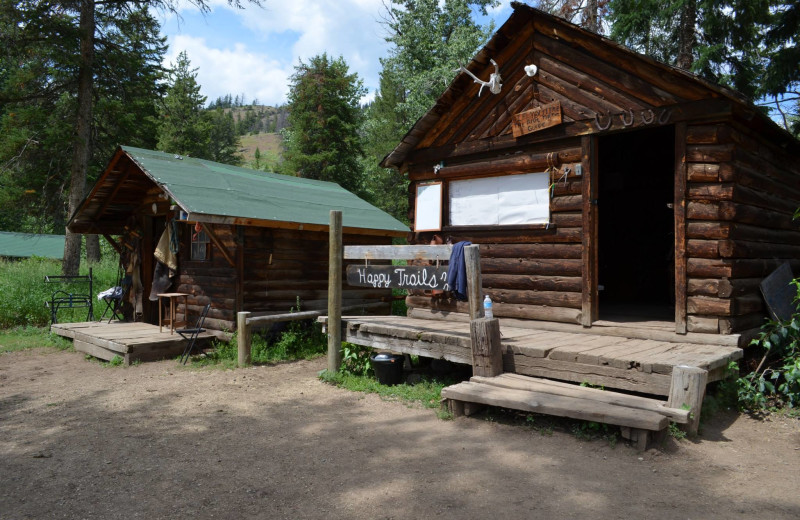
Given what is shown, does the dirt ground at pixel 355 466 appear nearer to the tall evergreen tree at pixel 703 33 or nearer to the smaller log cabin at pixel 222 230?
the smaller log cabin at pixel 222 230

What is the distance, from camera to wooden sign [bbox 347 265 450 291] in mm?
7043

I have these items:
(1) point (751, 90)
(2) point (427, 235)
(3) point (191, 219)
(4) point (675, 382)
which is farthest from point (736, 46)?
(3) point (191, 219)

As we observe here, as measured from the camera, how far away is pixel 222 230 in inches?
441

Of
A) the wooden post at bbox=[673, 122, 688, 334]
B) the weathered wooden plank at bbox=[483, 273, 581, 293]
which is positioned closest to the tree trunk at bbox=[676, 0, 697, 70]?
the wooden post at bbox=[673, 122, 688, 334]

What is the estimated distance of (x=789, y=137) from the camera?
25.6 feet

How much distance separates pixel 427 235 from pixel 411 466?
541 centimetres

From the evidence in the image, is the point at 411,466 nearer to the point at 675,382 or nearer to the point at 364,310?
the point at 675,382

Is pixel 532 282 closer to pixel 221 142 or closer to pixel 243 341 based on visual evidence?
pixel 243 341

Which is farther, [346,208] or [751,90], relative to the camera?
[751,90]

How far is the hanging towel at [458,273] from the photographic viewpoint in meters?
6.77

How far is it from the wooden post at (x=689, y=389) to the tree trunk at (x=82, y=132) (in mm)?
17852

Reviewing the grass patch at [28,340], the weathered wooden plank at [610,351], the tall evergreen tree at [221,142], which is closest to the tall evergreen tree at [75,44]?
the grass patch at [28,340]

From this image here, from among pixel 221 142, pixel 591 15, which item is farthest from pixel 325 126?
pixel 221 142

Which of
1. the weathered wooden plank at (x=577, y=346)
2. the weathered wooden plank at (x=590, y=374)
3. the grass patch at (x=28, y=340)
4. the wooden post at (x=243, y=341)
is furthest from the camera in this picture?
the grass patch at (x=28, y=340)
